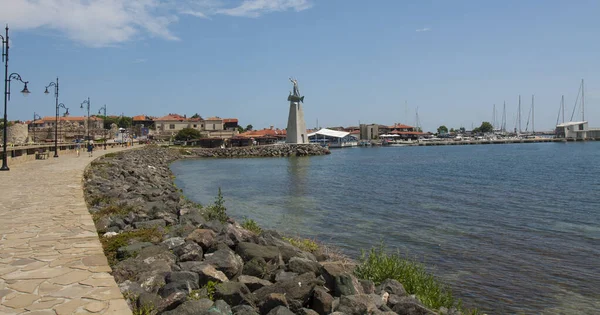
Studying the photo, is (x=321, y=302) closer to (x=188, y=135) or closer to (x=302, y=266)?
(x=302, y=266)

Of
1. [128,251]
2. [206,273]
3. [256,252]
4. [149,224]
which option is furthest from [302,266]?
[149,224]

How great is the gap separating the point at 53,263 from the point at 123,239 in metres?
1.89

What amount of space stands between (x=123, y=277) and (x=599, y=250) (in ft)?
42.9

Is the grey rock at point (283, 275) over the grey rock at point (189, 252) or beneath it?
beneath

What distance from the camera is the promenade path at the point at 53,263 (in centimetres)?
514

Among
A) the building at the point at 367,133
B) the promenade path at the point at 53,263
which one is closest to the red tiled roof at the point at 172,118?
the building at the point at 367,133

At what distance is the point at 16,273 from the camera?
20.4 feet

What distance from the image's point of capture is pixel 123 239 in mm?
8500

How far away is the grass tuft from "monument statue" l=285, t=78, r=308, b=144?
77972 mm

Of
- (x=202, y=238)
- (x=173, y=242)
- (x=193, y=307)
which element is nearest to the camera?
(x=193, y=307)

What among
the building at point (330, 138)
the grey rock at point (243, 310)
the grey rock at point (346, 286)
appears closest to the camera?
the grey rock at point (243, 310)

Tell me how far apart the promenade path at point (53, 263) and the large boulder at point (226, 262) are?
5.75 ft

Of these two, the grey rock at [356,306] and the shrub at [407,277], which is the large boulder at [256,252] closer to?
the shrub at [407,277]

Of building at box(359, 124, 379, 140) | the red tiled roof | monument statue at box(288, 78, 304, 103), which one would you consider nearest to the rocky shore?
monument statue at box(288, 78, 304, 103)
